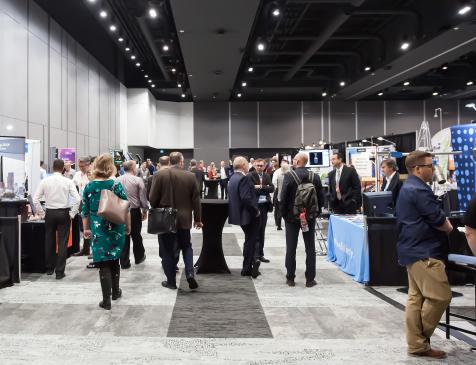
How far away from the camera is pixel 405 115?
19906 millimetres

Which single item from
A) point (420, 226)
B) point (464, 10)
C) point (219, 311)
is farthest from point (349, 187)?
point (464, 10)

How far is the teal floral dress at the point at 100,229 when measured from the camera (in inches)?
159

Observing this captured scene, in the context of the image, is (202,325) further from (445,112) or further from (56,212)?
(445,112)

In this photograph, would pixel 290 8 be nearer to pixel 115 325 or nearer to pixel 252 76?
pixel 252 76

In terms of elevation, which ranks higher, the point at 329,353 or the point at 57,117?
the point at 57,117

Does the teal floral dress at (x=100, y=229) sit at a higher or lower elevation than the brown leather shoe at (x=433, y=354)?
higher

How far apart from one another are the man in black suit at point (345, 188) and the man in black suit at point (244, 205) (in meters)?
1.92

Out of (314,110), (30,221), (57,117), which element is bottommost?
(30,221)

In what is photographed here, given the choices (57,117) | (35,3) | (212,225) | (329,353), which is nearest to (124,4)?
(35,3)

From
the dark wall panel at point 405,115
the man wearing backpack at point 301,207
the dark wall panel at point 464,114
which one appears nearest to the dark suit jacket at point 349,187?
the man wearing backpack at point 301,207

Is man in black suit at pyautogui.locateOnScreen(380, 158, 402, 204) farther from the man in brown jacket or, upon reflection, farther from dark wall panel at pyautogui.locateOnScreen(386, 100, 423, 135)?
dark wall panel at pyautogui.locateOnScreen(386, 100, 423, 135)

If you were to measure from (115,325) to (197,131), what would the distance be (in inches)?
680

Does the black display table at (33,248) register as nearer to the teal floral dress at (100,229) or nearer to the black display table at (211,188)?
the teal floral dress at (100,229)

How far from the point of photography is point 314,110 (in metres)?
20.1
